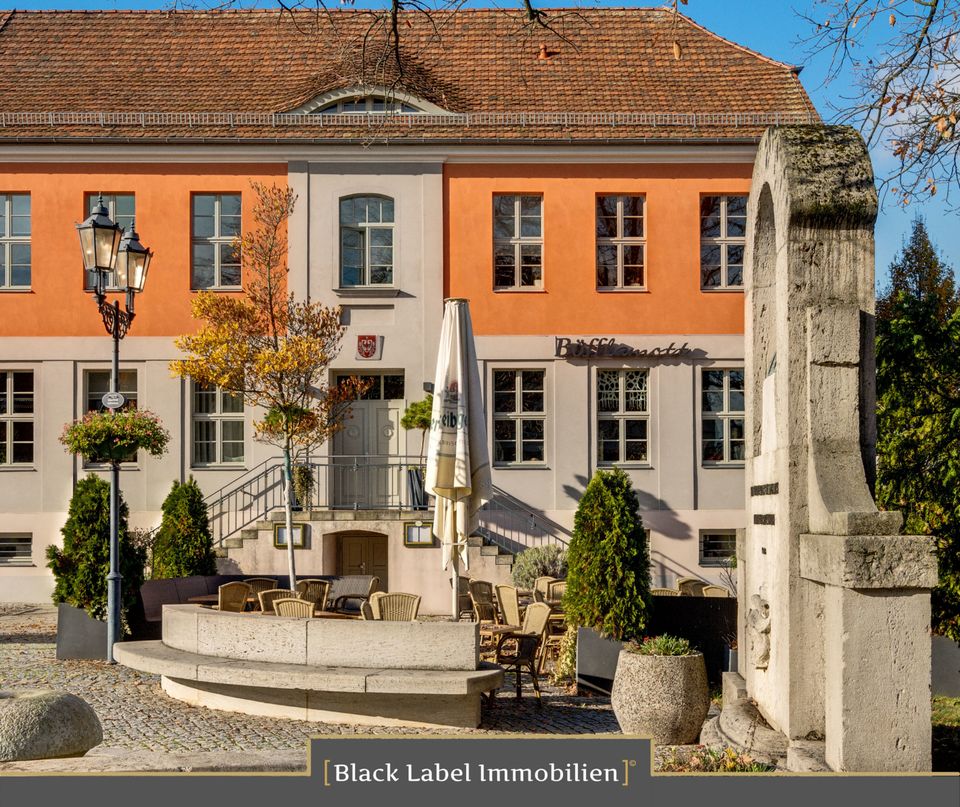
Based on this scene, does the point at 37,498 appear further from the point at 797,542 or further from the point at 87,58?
the point at 797,542

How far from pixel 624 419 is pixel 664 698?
13454 millimetres

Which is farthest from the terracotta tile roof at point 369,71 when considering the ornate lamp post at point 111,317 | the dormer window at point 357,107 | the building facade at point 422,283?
the ornate lamp post at point 111,317

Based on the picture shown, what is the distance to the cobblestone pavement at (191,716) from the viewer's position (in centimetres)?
969

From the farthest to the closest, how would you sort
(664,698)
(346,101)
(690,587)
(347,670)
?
(346,101) → (690,587) → (347,670) → (664,698)

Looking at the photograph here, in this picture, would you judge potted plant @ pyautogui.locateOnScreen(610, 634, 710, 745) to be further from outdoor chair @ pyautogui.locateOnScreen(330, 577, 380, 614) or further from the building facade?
the building facade

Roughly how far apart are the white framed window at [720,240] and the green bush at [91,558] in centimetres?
1174

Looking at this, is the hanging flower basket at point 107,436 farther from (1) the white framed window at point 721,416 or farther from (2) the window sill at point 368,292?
(1) the white framed window at point 721,416

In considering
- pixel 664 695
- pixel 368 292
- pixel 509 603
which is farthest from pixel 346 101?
pixel 664 695

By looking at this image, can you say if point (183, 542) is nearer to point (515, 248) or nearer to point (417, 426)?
point (417, 426)

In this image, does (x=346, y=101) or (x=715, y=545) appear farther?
(x=346, y=101)

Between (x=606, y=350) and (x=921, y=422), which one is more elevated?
(x=606, y=350)

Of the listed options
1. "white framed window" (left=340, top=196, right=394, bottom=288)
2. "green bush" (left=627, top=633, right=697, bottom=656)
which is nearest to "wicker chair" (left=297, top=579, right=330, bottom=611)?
"green bush" (left=627, top=633, right=697, bottom=656)

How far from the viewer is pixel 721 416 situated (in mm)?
22641

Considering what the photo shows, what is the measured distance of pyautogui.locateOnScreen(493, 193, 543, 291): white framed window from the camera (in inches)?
904
